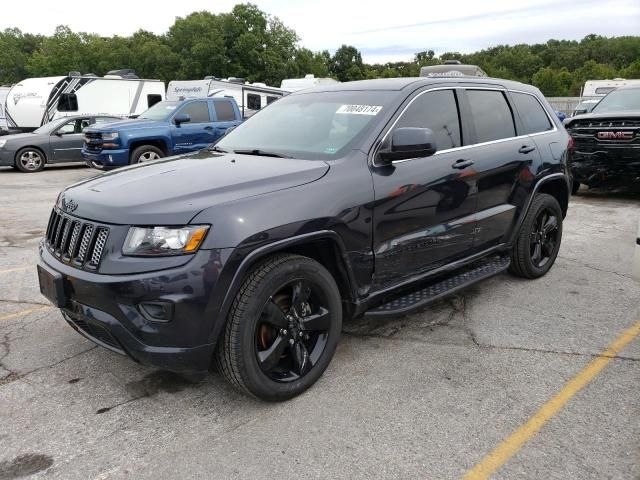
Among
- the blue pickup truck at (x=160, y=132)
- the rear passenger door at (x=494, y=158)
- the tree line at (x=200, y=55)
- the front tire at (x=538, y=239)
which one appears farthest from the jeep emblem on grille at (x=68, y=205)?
the tree line at (x=200, y=55)

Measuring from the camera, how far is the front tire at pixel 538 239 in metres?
4.88

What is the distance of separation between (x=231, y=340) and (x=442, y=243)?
5.75 ft

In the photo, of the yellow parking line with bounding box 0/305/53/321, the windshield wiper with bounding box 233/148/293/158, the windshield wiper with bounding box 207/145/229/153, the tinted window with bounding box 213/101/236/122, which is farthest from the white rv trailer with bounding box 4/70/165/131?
the windshield wiper with bounding box 233/148/293/158

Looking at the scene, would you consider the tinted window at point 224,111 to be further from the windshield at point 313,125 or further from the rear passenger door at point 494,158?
the rear passenger door at point 494,158

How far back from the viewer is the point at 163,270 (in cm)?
261

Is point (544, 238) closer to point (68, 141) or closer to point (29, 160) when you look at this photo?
point (68, 141)

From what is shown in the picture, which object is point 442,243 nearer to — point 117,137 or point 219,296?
point 219,296

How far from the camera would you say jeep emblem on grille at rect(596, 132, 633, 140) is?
8.62 metres

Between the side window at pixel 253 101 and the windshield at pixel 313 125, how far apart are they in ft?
51.5

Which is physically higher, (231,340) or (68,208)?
(68,208)

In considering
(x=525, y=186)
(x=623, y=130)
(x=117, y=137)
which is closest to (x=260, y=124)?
(x=525, y=186)

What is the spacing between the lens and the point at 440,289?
3.91 m

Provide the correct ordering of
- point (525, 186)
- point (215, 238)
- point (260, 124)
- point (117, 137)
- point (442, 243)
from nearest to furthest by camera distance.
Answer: point (215, 238) → point (442, 243) → point (260, 124) → point (525, 186) → point (117, 137)

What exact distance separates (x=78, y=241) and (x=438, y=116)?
254 cm
